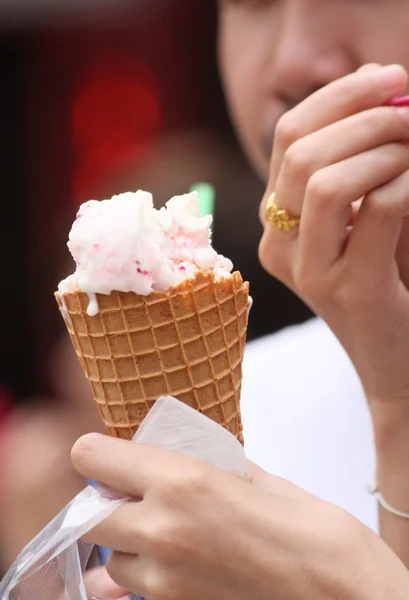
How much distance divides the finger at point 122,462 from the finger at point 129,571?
0.08m

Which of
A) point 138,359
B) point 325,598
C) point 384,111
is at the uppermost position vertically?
point 384,111

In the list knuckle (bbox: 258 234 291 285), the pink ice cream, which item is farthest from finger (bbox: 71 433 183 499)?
knuckle (bbox: 258 234 291 285)

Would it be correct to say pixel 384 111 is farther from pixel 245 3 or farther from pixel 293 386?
pixel 293 386

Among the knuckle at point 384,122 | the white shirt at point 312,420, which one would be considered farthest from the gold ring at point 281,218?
the white shirt at point 312,420

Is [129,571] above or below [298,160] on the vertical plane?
below

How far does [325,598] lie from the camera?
0.79 m

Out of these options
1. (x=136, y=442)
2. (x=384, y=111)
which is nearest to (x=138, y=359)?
(x=136, y=442)

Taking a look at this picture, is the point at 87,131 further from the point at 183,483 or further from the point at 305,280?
the point at 183,483

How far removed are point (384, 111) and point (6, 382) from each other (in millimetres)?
3008

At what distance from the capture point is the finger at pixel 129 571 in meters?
0.83

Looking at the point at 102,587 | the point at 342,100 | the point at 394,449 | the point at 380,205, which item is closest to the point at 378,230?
the point at 380,205

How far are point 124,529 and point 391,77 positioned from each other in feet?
3.06

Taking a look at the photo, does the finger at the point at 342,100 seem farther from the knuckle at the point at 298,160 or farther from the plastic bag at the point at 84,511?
the plastic bag at the point at 84,511

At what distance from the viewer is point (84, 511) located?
875 mm
